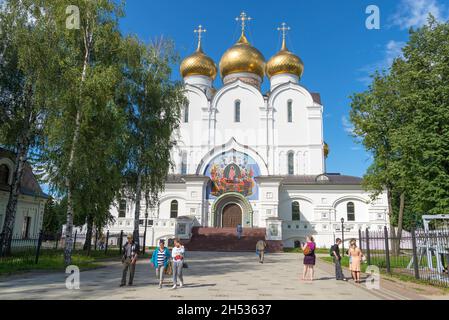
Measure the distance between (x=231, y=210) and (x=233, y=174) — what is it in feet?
10.8

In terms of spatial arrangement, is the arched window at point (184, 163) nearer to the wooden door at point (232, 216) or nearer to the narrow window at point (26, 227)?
the wooden door at point (232, 216)

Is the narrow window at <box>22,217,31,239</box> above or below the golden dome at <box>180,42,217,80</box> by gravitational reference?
below

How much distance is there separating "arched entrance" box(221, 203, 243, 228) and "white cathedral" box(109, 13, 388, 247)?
0.09m

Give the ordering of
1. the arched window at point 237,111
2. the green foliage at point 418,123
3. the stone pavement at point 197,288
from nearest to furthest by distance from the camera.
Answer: the stone pavement at point 197,288, the green foliage at point 418,123, the arched window at point 237,111

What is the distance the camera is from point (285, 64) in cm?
3978

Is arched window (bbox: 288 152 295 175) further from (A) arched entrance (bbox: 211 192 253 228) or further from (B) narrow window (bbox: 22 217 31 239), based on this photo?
(B) narrow window (bbox: 22 217 31 239)

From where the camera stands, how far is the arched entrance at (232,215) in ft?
106

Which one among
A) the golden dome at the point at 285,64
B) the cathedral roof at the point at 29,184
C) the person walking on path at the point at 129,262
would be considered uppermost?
the golden dome at the point at 285,64

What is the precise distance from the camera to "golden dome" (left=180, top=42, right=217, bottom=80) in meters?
40.8

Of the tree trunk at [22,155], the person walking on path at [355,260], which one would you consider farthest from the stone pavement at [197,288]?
the tree trunk at [22,155]

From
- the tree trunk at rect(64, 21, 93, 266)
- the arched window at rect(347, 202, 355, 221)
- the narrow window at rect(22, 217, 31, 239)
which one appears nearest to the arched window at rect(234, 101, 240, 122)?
the arched window at rect(347, 202, 355, 221)

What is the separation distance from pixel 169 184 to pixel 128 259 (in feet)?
76.8

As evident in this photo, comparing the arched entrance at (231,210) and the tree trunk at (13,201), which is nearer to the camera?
the tree trunk at (13,201)

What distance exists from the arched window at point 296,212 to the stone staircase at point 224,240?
4316 mm
